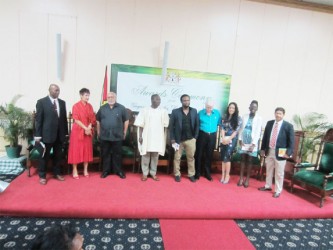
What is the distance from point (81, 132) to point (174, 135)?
1.38 m

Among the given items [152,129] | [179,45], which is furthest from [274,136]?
[179,45]

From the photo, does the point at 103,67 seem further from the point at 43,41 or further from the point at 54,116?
the point at 54,116

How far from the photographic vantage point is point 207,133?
141 inches

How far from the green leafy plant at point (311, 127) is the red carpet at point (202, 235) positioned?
111 inches

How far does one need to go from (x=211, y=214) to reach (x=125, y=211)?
101 cm

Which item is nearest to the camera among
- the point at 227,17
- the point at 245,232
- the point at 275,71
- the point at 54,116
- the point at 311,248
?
the point at 311,248

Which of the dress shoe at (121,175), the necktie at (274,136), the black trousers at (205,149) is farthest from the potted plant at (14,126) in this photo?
the necktie at (274,136)

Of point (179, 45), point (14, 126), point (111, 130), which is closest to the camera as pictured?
point (111, 130)

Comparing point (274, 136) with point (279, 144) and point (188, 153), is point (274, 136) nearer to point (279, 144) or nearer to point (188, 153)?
point (279, 144)

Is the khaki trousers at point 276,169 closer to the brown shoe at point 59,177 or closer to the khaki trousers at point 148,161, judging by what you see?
the khaki trousers at point 148,161

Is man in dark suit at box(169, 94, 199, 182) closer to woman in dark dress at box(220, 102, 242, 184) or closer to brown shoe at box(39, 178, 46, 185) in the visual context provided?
woman in dark dress at box(220, 102, 242, 184)

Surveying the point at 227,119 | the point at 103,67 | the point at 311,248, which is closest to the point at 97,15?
the point at 103,67

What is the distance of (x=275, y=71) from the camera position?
4.67m

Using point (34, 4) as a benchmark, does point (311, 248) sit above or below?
below
